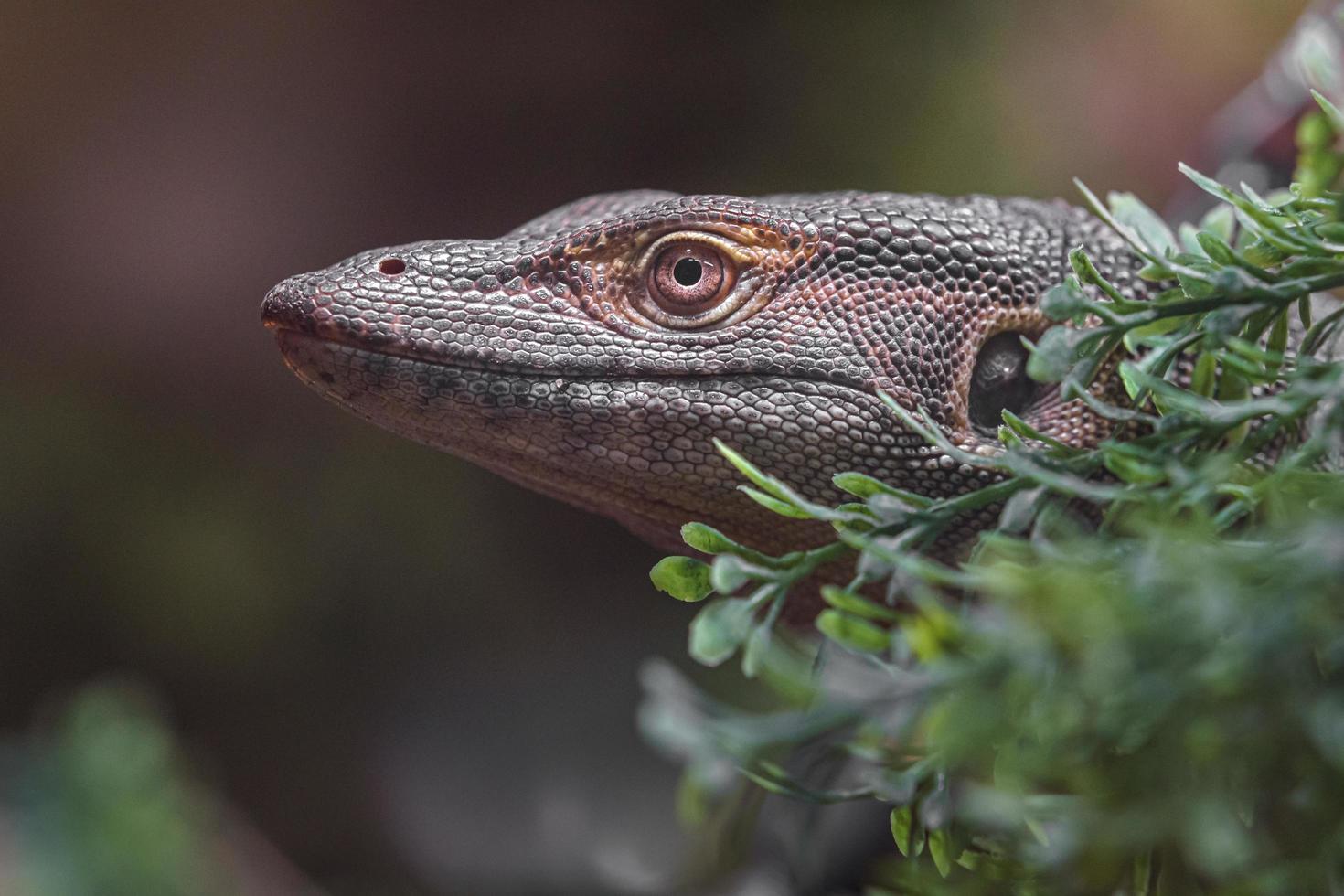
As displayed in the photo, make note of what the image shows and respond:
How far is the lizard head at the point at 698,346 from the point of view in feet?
5.99

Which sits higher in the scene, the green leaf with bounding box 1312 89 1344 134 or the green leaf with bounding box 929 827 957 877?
the green leaf with bounding box 1312 89 1344 134

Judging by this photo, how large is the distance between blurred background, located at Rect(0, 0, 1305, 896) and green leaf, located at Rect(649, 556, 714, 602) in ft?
12.4

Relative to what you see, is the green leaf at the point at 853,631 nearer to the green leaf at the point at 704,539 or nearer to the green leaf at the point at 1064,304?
the green leaf at the point at 704,539

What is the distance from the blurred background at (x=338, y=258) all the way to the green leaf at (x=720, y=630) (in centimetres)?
396

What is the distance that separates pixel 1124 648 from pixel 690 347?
3.56 ft

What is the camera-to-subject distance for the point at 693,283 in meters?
1.91

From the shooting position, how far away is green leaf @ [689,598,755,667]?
3.81 ft

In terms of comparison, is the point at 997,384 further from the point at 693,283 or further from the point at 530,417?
the point at 530,417

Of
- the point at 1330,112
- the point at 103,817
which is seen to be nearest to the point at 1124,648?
the point at 1330,112

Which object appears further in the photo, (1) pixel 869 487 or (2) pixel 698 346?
(2) pixel 698 346

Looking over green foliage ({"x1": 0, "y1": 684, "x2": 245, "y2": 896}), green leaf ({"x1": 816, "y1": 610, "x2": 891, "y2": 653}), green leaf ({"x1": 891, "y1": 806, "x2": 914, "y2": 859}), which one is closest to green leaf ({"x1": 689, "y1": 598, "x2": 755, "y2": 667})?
green leaf ({"x1": 816, "y1": 610, "x2": 891, "y2": 653})

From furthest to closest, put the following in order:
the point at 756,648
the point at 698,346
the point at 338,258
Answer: the point at 338,258
the point at 698,346
the point at 756,648

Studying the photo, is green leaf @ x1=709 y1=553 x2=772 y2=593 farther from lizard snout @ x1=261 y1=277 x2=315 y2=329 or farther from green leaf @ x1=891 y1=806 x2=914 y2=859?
lizard snout @ x1=261 y1=277 x2=315 y2=329

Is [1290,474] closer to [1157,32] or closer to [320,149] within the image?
[1157,32]
